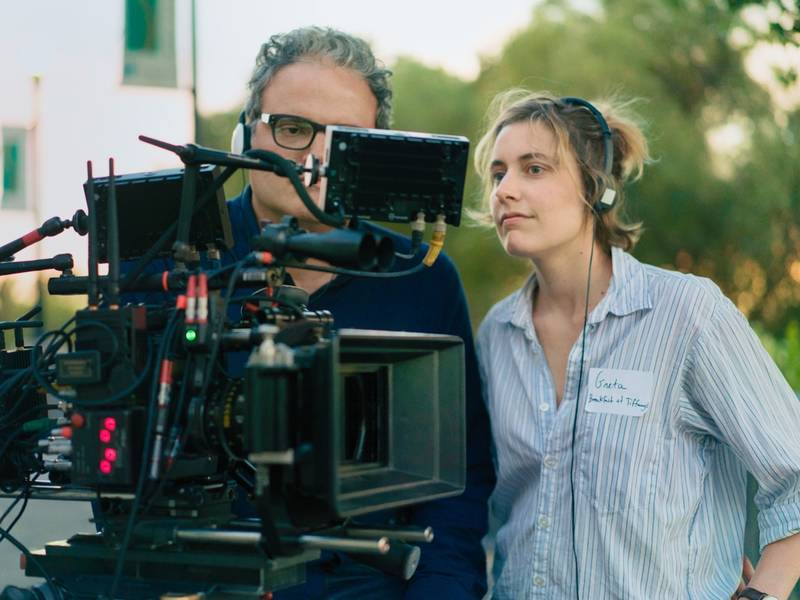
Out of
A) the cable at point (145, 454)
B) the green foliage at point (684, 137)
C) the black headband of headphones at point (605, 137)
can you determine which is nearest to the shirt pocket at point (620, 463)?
the black headband of headphones at point (605, 137)

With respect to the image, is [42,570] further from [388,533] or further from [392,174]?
[392,174]

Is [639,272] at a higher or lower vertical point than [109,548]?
higher

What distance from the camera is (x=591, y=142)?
98.7 inches

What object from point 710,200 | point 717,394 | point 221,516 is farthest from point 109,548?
point 710,200

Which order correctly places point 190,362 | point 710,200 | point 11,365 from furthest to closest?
1. point 710,200
2. point 11,365
3. point 190,362

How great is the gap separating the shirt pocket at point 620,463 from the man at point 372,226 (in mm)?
278

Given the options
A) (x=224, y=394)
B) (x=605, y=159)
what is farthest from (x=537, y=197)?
(x=224, y=394)

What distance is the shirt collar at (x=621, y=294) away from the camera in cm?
236

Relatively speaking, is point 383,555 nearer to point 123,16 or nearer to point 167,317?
point 167,317

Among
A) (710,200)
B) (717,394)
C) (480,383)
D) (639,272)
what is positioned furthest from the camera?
(710,200)

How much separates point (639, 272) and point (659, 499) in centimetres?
51

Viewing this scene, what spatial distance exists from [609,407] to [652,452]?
5.2 inches

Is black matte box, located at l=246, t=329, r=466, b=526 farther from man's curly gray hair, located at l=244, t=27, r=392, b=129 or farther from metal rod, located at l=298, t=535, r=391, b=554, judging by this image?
man's curly gray hair, located at l=244, t=27, r=392, b=129

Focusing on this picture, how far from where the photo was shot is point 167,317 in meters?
1.66
